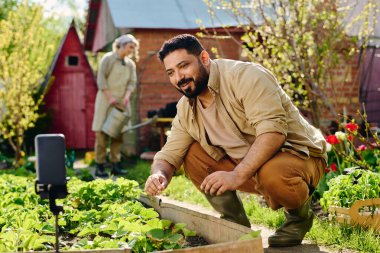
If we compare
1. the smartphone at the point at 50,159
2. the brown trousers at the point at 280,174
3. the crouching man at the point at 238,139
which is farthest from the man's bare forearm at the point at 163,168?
the smartphone at the point at 50,159

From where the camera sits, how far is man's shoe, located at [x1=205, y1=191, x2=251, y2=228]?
3660 mm

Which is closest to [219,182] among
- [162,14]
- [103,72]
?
[103,72]

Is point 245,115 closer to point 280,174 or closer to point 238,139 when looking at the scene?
point 238,139

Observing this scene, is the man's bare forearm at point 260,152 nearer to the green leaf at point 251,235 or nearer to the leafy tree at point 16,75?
the green leaf at point 251,235

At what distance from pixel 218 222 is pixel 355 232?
113 cm

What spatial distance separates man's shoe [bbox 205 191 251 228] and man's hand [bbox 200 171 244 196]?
0.63m

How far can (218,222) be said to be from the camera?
9.92 ft

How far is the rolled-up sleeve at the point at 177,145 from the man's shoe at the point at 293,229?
704 millimetres

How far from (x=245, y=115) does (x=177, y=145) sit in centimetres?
49

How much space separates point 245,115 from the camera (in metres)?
3.45

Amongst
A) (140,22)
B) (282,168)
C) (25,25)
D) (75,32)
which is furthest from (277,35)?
(75,32)

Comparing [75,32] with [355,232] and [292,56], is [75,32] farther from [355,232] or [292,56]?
[355,232]

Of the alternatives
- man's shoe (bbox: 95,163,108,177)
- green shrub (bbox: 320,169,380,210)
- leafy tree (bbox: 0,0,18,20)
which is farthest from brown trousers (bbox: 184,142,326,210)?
leafy tree (bbox: 0,0,18,20)

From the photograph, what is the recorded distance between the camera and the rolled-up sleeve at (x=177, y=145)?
12.1 ft
